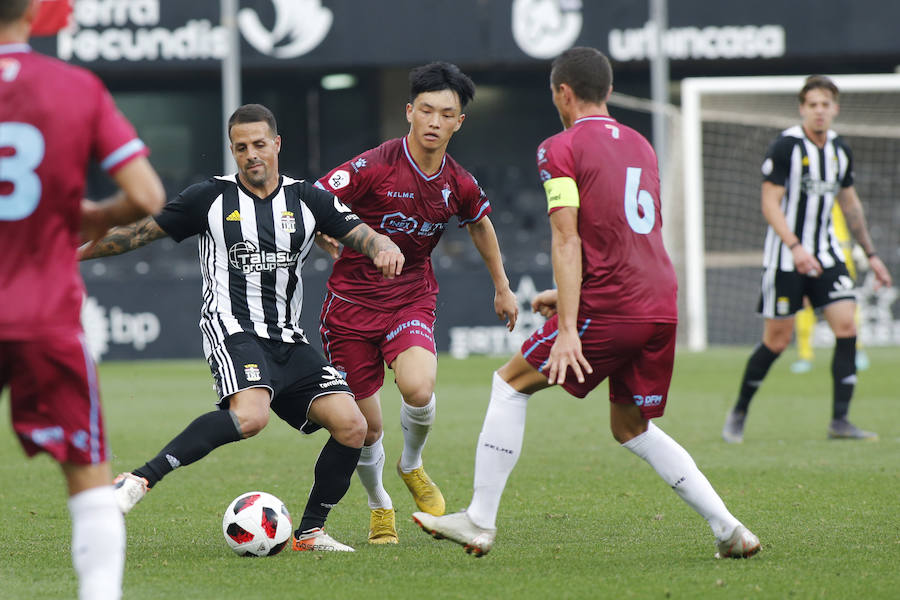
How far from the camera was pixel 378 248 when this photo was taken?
484 cm

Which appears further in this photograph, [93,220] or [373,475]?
[373,475]

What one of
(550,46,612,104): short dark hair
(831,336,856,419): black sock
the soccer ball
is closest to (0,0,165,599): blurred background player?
the soccer ball

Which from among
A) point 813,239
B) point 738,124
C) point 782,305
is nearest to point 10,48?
point 782,305

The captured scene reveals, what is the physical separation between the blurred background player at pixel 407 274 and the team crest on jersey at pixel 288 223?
44cm

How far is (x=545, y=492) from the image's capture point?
6.59 metres

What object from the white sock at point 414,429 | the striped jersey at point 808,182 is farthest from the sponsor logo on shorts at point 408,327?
the striped jersey at point 808,182

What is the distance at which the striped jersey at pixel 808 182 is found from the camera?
837cm

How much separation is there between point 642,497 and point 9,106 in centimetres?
Answer: 409

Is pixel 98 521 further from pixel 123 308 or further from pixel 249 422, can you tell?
pixel 123 308

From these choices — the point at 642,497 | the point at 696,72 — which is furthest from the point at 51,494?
the point at 696,72

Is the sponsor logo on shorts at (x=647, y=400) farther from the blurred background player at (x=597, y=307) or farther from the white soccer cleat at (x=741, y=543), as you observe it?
the white soccer cleat at (x=741, y=543)

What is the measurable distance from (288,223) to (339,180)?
20.2 inches

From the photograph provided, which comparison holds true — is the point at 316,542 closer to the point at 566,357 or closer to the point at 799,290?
the point at 566,357

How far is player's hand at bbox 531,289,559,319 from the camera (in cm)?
478
